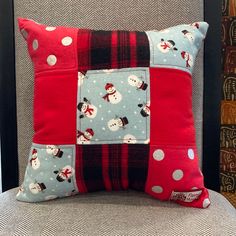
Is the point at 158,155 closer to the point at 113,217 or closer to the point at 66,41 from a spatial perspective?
the point at 113,217

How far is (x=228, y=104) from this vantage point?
1.01m

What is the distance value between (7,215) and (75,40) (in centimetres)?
42

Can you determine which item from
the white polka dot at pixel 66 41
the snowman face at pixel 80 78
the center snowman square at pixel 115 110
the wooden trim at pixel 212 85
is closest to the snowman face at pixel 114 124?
the center snowman square at pixel 115 110

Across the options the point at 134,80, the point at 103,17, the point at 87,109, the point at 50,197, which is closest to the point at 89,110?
the point at 87,109

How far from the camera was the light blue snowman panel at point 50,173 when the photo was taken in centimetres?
75

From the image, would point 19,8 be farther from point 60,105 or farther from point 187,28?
point 187,28

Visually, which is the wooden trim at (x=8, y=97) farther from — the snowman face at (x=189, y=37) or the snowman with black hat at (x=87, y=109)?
the snowman face at (x=189, y=37)

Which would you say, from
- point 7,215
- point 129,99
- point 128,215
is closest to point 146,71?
point 129,99

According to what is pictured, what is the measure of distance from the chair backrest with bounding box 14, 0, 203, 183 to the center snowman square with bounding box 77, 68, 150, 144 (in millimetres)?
245

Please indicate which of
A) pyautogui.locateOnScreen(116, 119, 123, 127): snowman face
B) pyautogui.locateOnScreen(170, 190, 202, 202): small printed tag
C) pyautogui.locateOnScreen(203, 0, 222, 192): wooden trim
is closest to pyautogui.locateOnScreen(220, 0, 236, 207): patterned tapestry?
pyautogui.locateOnScreen(203, 0, 222, 192): wooden trim

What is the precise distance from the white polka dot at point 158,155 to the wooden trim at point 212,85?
0.92 ft

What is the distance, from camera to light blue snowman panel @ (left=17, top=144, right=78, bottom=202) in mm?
752

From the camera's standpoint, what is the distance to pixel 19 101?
3.19 feet

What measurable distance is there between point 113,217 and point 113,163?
115 mm
